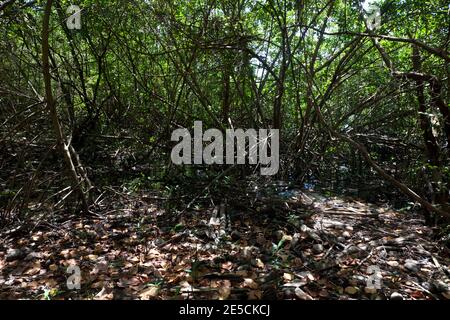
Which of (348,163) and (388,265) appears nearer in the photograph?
(388,265)

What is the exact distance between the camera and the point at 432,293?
2201 mm

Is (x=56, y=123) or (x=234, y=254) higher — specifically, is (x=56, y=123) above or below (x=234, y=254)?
above

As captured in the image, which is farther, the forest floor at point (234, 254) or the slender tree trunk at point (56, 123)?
the slender tree trunk at point (56, 123)

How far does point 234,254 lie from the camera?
2.70 meters

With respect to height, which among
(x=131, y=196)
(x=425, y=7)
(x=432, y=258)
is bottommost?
(x=432, y=258)

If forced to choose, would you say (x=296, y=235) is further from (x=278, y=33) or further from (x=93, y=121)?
(x=93, y=121)

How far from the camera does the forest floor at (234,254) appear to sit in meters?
2.26

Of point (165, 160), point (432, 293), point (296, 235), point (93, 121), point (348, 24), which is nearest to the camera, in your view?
point (432, 293)

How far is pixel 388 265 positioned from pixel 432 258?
37cm

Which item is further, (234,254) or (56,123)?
(56,123)
